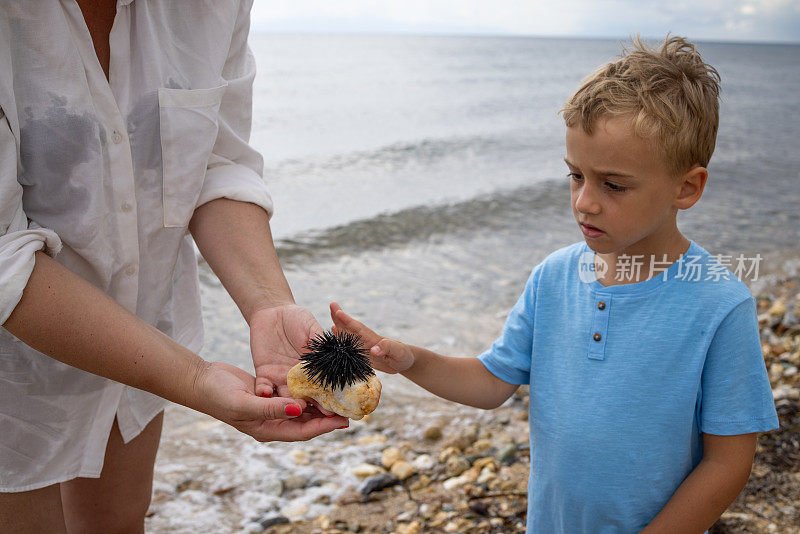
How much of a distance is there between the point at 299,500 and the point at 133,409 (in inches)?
81.1

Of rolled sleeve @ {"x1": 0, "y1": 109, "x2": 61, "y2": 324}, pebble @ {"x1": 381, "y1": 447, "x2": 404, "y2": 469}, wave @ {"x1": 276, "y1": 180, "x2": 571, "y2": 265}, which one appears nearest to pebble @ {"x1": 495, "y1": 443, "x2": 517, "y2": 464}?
pebble @ {"x1": 381, "y1": 447, "x2": 404, "y2": 469}

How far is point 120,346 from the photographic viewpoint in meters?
2.04

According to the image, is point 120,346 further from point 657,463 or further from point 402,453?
point 402,453

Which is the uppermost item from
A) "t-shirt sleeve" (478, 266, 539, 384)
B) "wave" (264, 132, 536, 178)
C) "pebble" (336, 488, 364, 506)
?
"wave" (264, 132, 536, 178)

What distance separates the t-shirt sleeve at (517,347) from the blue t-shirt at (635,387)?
0.22ft

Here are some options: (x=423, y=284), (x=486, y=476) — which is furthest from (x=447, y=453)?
(x=423, y=284)

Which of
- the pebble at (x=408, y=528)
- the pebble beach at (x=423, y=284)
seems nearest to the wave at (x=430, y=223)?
the pebble beach at (x=423, y=284)

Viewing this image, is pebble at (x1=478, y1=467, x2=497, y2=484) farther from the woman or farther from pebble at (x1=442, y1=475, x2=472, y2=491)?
the woman

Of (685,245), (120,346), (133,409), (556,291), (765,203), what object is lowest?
(133,409)

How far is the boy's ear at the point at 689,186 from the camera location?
8.30 feet

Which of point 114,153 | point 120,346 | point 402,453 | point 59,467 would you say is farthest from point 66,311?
point 402,453

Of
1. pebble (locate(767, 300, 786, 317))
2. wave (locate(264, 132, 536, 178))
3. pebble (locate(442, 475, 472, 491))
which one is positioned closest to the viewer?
pebble (locate(442, 475, 472, 491))

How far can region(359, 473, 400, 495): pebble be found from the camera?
14.6ft

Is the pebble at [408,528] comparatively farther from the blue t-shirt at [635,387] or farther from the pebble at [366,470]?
the blue t-shirt at [635,387]
